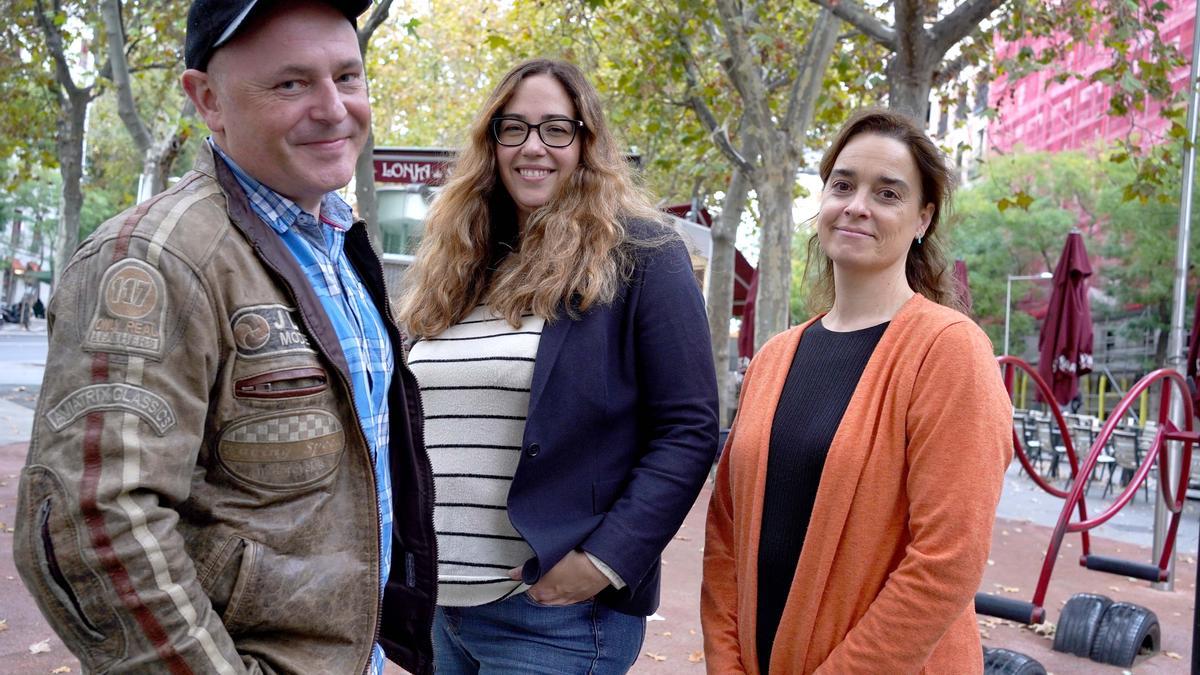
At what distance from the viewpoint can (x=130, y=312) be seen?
4.48 feet

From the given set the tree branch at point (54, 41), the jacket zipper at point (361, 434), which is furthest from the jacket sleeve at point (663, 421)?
the tree branch at point (54, 41)

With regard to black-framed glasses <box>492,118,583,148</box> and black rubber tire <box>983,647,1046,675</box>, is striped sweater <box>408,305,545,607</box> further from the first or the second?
black rubber tire <box>983,647,1046,675</box>

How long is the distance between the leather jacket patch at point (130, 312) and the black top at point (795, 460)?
134 centimetres

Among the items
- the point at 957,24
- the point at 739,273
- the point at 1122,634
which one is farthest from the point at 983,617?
the point at 739,273

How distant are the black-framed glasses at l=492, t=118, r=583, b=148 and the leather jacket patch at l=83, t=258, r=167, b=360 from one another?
1311 millimetres

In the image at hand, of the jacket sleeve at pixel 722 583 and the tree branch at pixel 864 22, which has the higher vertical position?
the tree branch at pixel 864 22

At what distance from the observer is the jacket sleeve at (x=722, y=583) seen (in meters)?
2.39

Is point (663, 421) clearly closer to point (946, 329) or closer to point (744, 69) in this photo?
point (946, 329)

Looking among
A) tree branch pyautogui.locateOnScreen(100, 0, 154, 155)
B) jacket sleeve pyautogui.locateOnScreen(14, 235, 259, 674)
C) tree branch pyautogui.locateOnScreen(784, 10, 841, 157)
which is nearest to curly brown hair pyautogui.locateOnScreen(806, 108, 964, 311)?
jacket sleeve pyautogui.locateOnScreen(14, 235, 259, 674)

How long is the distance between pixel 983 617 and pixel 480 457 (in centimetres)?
600

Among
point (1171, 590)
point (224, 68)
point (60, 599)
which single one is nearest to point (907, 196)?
point (224, 68)

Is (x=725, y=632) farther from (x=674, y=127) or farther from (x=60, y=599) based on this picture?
(x=674, y=127)

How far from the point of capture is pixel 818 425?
227cm

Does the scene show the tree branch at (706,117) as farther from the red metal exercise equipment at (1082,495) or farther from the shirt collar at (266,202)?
the shirt collar at (266,202)
